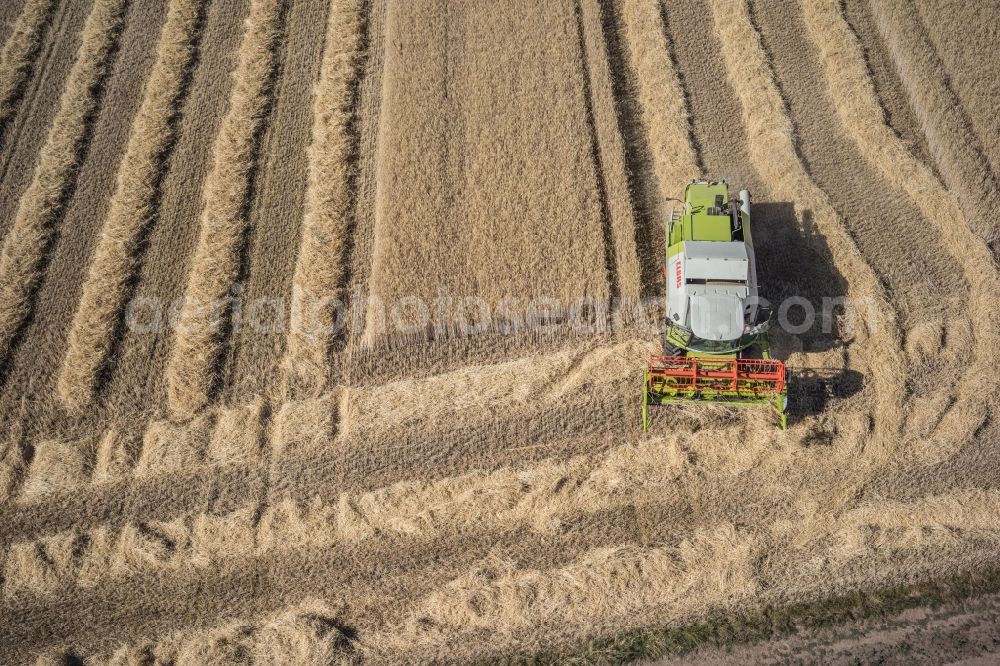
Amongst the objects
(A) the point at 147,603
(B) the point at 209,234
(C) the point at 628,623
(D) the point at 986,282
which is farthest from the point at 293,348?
(D) the point at 986,282

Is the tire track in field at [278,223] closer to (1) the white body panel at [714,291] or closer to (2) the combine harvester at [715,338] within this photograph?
(2) the combine harvester at [715,338]

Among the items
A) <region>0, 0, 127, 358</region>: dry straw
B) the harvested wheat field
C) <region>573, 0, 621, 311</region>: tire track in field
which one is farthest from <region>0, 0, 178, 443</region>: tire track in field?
<region>573, 0, 621, 311</region>: tire track in field

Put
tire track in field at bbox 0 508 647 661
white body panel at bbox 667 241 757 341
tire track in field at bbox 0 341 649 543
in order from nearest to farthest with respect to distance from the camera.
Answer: tire track in field at bbox 0 508 647 661
white body panel at bbox 667 241 757 341
tire track in field at bbox 0 341 649 543

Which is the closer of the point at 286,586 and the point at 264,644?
the point at 264,644

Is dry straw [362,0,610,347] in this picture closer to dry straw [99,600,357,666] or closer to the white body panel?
the white body panel

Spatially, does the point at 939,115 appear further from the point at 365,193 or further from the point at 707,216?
the point at 365,193

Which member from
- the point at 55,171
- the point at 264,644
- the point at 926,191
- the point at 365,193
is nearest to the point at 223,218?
the point at 365,193
